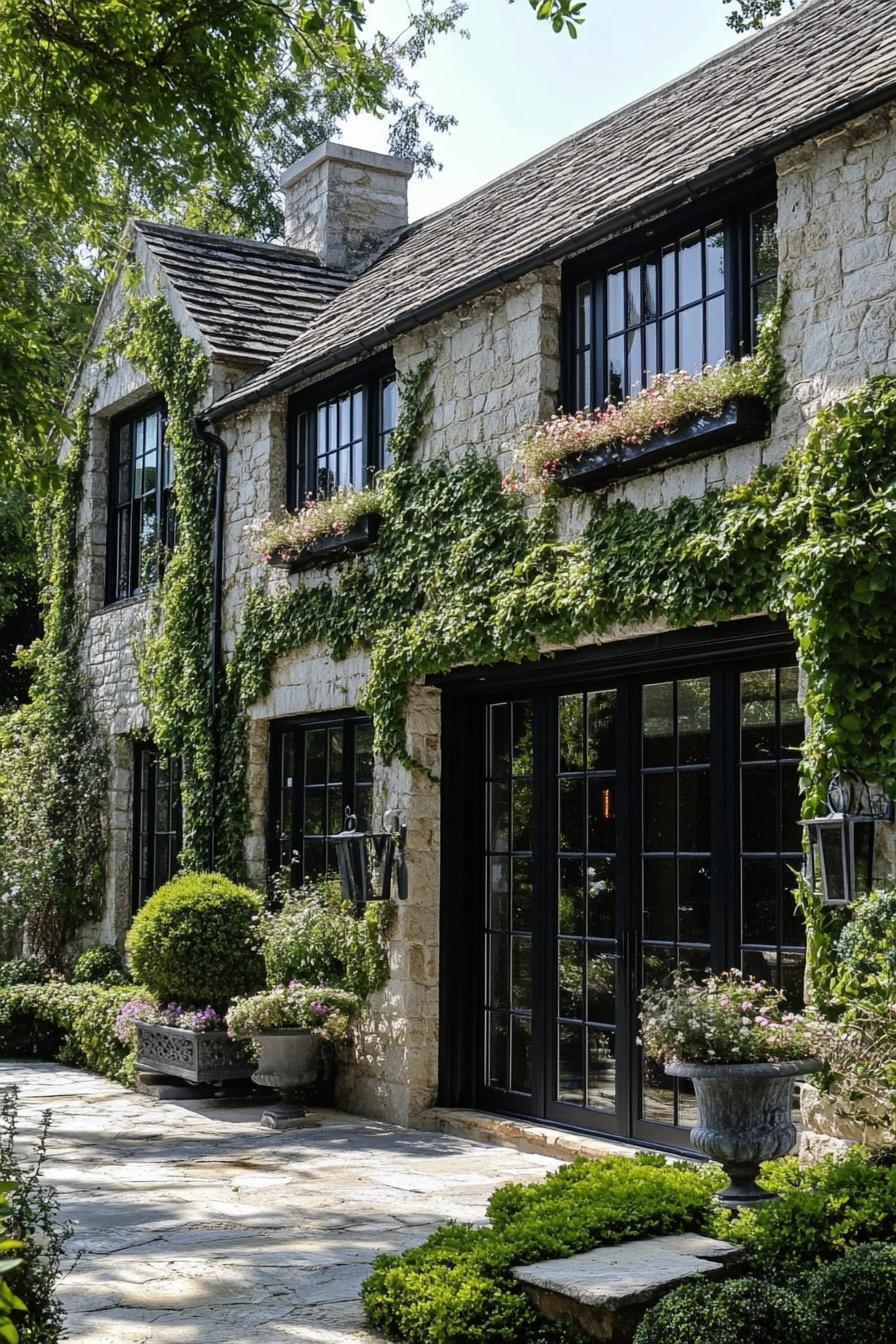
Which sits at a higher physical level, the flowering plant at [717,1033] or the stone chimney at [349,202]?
the stone chimney at [349,202]

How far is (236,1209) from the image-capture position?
7.38 m

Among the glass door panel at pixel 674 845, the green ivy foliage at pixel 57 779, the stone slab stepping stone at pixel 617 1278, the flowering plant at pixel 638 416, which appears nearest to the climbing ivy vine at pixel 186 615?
the green ivy foliage at pixel 57 779

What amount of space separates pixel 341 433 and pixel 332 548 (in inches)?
45.9

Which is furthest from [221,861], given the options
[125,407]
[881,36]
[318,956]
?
[881,36]

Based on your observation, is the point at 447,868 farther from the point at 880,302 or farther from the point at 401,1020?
the point at 880,302

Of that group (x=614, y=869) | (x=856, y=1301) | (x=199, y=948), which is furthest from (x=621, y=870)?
(x=856, y=1301)

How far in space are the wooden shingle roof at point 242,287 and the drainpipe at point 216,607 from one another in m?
0.80

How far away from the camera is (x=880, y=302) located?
6961 millimetres

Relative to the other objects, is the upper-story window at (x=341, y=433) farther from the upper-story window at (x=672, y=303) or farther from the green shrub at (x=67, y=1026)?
the green shrub at (x=67, y=1026)

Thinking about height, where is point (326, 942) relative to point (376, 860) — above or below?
below

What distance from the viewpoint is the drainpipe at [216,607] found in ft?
41.4

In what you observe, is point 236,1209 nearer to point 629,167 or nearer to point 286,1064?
point 286,1064

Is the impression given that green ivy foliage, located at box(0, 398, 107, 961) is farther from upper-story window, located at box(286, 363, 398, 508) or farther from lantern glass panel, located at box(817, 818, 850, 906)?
lantern glass panel, located at box(817, 818, 850, 906)

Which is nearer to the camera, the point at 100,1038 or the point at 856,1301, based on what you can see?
the point at 856,1301
